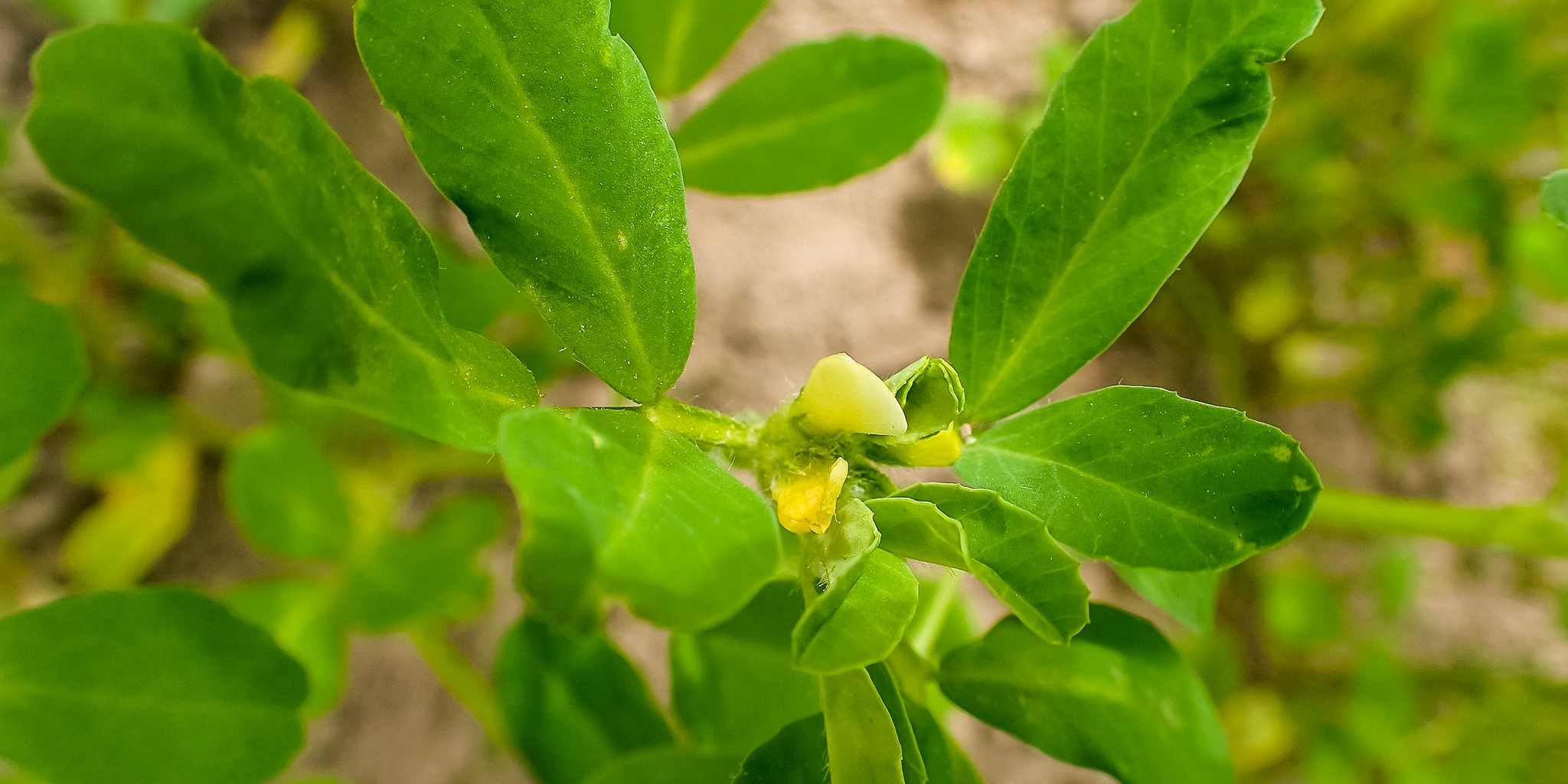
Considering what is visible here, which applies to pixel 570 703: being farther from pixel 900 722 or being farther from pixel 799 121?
pixel 799 121

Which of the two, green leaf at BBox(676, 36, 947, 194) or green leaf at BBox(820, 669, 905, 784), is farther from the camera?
green leaf at BBox(676, 36, 947, 194)

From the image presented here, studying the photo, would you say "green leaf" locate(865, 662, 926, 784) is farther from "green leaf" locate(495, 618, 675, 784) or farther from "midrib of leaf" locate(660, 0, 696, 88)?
"midrib of leaf" locate(660, 0, 696, 88)

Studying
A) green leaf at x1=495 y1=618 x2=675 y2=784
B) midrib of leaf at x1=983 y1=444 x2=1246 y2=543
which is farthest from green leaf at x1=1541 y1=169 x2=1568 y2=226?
green leaf at x1=495 y1=618 x2=675 y2=784

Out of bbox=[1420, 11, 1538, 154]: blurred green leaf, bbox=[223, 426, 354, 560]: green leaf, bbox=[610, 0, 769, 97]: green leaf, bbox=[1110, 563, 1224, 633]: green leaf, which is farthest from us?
bbox=[1420, 11, 1538, 154]: blurred green leaf

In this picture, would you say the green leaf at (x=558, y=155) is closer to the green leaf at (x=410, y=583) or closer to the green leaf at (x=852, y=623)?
the green leaf at (x=852, y=623)

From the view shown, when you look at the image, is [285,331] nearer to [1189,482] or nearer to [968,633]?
[1189,482]

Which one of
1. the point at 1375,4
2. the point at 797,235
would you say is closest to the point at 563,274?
the point at 797,235

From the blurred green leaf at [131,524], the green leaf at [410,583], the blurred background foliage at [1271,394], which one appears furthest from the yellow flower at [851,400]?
the blurred green leaf at [131,524]
